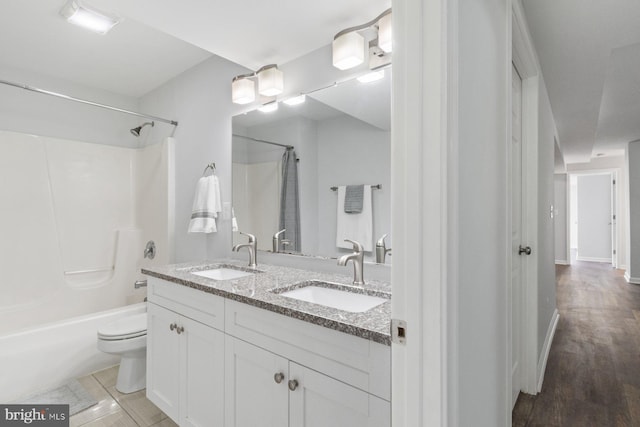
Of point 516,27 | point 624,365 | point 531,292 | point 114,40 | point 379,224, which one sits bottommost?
point 624,365

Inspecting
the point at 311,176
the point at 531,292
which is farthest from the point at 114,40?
the point at 531,292

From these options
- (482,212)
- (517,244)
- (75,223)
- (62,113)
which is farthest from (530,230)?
(62,113)

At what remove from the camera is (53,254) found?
2.86 meters

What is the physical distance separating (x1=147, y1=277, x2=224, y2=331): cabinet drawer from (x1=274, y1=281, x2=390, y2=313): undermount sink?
0.30 metres

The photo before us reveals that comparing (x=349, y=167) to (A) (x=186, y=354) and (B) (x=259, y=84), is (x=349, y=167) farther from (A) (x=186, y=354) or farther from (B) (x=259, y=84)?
(A) (x=186, y=354)

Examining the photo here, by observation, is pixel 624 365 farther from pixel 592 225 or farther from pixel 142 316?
pixel 592 225

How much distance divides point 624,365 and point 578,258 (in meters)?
6.57

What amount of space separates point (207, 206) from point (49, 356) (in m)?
1.38

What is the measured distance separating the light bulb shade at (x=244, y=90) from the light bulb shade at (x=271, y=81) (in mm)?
132

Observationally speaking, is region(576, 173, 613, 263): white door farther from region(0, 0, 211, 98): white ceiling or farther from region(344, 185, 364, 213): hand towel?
region(0, 0, 211, 98): white ceiling

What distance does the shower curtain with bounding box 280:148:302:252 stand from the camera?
2.06m

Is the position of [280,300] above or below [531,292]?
above

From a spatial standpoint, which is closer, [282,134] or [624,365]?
[282,134]

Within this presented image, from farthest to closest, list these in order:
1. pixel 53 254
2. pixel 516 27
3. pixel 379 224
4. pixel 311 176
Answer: pixel 53 254, pixel 311 176, pixel 379 224, pixel 516 27
